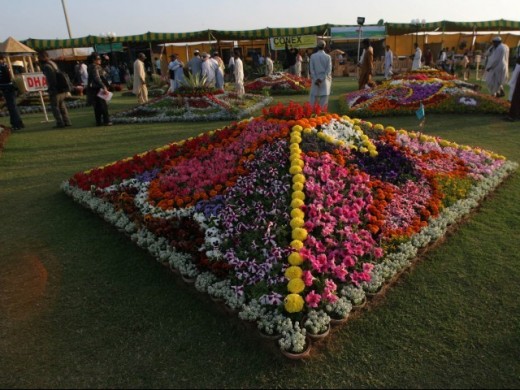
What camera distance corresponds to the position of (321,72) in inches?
390

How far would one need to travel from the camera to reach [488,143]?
8.10 m

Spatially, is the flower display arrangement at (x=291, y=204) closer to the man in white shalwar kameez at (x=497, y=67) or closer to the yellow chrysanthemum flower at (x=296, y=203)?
the yellow chrysanthemum flower at (x=296, y=203)

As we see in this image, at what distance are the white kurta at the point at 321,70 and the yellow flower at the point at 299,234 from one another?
7284 millimetres

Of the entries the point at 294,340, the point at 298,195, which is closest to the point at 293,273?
the point at 294,340

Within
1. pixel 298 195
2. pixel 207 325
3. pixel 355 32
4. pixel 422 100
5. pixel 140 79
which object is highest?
pixel 355 32

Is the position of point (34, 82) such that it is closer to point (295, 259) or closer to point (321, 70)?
point (321, 70)

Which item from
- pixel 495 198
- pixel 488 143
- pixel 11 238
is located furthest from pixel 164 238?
pixel 488 143

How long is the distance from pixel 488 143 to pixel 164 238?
7.29 m

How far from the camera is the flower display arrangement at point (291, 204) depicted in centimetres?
332

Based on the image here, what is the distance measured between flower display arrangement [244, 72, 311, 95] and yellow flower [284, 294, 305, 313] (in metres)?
15.6

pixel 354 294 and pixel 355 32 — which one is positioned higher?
pixel 355 32

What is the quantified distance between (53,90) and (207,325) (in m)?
10.6

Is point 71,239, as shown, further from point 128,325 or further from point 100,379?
point 100,379

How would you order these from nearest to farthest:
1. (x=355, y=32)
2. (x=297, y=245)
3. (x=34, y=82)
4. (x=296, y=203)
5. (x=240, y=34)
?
(x=297, y=245) → (x=296, y=203) → (x=34, y=82) → (x=355, y=32) → (x=240, y=34)
